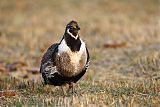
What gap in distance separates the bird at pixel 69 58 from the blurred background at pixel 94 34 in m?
2.54

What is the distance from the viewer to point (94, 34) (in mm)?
20641

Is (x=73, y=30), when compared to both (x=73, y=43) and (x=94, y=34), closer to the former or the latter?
(x=73, y=43)

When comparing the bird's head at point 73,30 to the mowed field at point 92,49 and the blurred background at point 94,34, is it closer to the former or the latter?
the mowed field at point 92,49

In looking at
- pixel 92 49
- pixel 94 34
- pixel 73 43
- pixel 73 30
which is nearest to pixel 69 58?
pixel 73 43

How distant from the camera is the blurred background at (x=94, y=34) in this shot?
13758 millimetres

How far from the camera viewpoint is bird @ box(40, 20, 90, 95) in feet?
30.2

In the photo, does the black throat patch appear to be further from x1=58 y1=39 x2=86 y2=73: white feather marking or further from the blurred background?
the blurred background

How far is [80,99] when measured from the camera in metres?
8.46

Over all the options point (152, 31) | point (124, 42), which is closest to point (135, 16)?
point (152, 31)

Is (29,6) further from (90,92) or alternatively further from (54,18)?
(90,92)

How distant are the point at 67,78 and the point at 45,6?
1770 cm

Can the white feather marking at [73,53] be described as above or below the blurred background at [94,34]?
below

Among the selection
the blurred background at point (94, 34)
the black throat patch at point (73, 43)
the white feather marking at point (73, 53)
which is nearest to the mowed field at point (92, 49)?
the blurred background at point (94, 34)

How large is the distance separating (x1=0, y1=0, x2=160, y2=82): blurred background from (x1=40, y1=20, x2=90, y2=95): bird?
2539 millimetres
